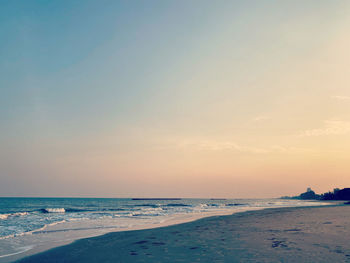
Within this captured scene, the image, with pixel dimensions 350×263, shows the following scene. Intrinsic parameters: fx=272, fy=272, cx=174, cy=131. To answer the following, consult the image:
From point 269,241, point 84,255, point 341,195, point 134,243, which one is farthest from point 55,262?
point 341,195

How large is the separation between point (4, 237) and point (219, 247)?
12.7 metres

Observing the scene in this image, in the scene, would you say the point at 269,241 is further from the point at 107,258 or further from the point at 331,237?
the point at 107,258

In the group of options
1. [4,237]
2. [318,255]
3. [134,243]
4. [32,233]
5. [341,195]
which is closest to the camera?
[318,255]

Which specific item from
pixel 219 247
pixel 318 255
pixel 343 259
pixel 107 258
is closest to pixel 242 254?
pixel 219 247

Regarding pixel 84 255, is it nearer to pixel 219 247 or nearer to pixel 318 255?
pixel 219 247

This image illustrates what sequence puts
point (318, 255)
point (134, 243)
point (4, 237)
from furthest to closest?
point (4, 237) < point (134, 243) < point (318, 255)

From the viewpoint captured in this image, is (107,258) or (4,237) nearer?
(107,258)

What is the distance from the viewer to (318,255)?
868cm

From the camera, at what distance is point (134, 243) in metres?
12.9

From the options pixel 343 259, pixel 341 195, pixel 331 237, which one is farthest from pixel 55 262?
pixel 341 195

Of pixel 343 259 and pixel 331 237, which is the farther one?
pixel 331 237

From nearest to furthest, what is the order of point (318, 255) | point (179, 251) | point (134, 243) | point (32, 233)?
point (318, 255)
point (179, 251)
point (134, 243)
point (32, 233)

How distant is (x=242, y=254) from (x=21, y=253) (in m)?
9.00

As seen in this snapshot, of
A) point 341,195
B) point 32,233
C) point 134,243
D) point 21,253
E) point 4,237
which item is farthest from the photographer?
point 341,195
